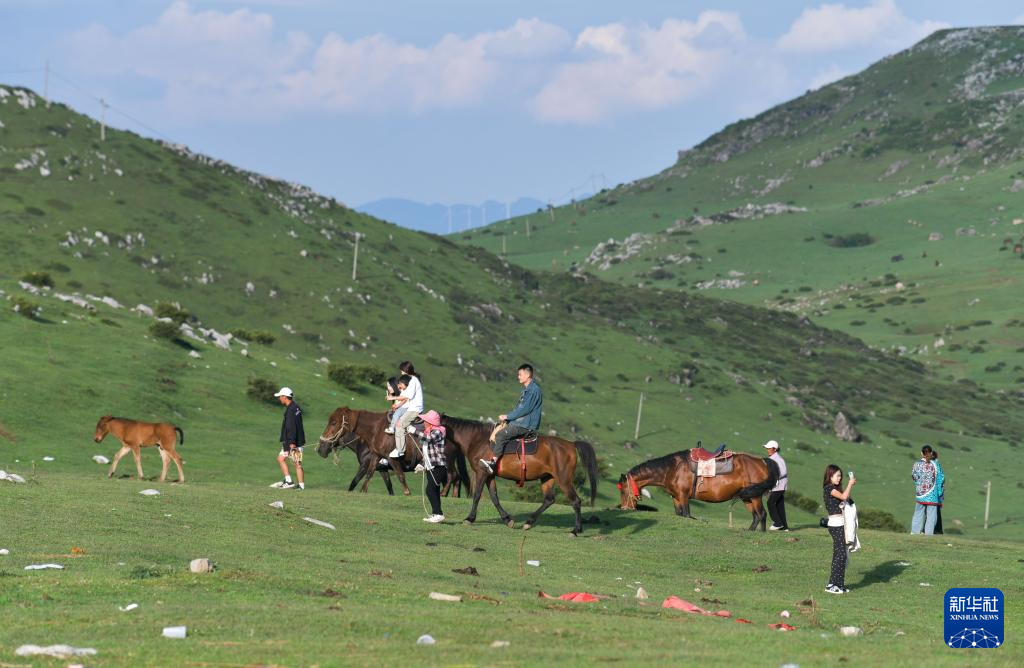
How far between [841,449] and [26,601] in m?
84.7

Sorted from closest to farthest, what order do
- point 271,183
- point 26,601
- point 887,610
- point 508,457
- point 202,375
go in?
point 26,601
point 887,610
point 508,457
point 202,375
point 271,183

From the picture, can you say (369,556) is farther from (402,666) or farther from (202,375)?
(202,375)

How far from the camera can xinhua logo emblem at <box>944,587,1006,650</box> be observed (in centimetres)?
1670

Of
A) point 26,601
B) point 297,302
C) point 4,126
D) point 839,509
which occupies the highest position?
point 4,126

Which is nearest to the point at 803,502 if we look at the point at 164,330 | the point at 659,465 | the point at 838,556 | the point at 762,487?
the point at 762,487

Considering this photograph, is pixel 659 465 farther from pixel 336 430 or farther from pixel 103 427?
pixel 103 427

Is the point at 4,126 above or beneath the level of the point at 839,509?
above

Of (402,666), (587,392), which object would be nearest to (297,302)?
(587,392)

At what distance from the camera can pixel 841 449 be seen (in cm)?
9306

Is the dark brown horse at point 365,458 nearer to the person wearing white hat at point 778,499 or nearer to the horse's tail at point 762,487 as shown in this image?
the horse's tail at point 762,487

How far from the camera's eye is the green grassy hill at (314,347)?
5294 cm

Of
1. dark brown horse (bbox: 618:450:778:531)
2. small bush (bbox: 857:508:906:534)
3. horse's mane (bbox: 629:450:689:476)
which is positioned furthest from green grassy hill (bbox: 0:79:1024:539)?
dark brown horse (bbox: 618:450:778:531)

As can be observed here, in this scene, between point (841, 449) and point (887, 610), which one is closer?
point (887, 610)

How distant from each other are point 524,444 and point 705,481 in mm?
6295
